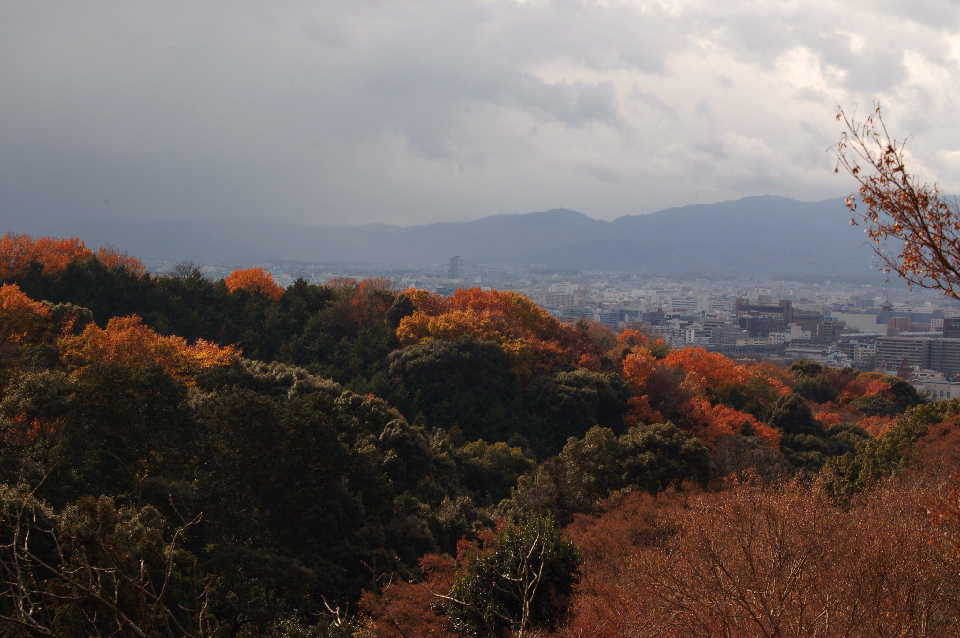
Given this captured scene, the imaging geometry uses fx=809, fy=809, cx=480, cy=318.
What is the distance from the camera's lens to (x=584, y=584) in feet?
41.5

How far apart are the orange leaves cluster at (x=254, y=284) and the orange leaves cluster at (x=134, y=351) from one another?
12450 mm

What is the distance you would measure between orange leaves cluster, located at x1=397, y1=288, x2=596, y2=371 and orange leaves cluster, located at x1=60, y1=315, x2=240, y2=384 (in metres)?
11.1

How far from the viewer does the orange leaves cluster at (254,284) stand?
3600cm

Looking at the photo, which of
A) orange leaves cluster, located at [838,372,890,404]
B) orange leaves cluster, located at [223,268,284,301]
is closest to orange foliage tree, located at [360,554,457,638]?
orange leaves cluster, located at [223,268,284,301]

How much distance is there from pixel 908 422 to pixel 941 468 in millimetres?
7182

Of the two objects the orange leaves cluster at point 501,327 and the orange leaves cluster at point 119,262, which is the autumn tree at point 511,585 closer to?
the orange leaves cluster at point 501,327

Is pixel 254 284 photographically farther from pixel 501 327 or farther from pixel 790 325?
pixel 790 325

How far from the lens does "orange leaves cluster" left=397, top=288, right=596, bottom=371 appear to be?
32844mm

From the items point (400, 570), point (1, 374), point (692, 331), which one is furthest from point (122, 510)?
point (692, 331)

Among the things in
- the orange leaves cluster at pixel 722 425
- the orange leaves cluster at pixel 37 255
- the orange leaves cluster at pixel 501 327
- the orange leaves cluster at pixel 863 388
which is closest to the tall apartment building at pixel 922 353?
the orange leaves cluster at pixel 863 388

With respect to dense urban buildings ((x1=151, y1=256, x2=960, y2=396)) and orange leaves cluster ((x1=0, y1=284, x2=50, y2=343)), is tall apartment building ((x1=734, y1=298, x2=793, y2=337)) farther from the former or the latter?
orange leaves cluster ((x1=0, y1=284, x2=50, y2=343))

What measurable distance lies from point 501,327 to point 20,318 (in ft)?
61.7

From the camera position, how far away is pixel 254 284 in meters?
36.4

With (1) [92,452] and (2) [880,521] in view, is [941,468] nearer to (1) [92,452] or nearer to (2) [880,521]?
(2) [880,521]
